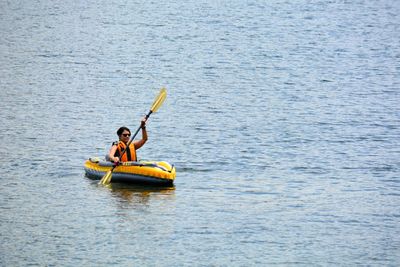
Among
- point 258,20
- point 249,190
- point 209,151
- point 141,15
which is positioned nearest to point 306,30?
point 258,20

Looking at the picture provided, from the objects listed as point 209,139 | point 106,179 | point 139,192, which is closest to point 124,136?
point 106,179

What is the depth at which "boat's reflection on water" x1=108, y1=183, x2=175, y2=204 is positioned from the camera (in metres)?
24.0

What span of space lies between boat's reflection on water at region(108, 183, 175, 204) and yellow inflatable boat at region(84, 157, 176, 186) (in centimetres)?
13

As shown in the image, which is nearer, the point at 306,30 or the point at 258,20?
the point at 306,30

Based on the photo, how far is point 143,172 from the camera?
2461 cm

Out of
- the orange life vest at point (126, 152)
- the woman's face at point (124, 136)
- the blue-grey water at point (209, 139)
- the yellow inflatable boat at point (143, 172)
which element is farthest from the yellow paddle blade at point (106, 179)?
the woman's face at point (124, 136)

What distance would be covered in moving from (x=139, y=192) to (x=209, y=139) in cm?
706

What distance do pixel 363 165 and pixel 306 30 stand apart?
3114 centimetres

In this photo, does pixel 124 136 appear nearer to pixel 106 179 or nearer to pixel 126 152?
pixel 126 152

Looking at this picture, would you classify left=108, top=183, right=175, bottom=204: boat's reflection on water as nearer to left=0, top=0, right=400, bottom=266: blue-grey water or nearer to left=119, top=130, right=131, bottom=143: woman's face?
left=0, top=0, right=400, bottom=266: blue-grey water

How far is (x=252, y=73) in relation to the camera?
44.6m

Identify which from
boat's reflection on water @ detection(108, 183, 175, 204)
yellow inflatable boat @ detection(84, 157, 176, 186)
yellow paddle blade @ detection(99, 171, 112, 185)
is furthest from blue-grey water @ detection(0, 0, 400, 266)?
yellow paddle blade @ detection(99, 171, 112, 185)

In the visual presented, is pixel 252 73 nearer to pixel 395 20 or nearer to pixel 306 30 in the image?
pixel 306 30

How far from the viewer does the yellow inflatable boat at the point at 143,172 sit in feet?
80.5
